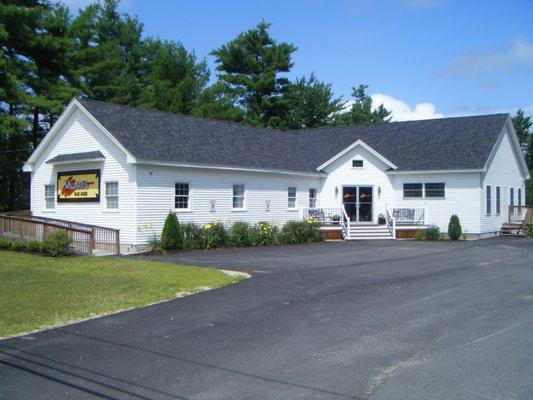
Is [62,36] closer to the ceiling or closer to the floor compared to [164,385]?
closer to the ceiling

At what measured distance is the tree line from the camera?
3450cm

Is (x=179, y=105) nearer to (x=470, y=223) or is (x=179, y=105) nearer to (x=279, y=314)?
(x=470, y=223)

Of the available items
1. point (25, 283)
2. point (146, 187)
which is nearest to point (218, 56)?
point (146, 187)

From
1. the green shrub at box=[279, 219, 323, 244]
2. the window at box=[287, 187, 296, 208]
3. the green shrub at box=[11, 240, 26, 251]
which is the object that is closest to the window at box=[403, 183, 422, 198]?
the window at box=[287, 187, 296, 208]

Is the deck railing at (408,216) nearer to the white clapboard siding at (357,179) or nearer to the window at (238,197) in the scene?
the white clapboard siding at (357,179)

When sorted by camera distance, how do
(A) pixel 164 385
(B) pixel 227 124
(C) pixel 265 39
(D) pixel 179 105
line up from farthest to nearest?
(C) pixel 265 39 < (D) pixel 179 105 < (B) pixel 227 124 < (A) pixel 164 385

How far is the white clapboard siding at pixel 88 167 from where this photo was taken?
2328 centimetres

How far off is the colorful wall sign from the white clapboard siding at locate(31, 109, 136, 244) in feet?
0.73

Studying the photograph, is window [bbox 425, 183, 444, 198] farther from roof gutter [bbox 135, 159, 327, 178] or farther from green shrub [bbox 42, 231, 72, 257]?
green shrub [bbox 42, 231, 72, 257]

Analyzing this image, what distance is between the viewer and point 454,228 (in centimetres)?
2916

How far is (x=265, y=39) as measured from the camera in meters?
56.5

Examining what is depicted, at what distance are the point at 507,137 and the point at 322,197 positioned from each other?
11517 mm

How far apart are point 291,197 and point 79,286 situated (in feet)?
61.1

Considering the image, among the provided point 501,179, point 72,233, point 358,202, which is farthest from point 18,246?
point 501,179
